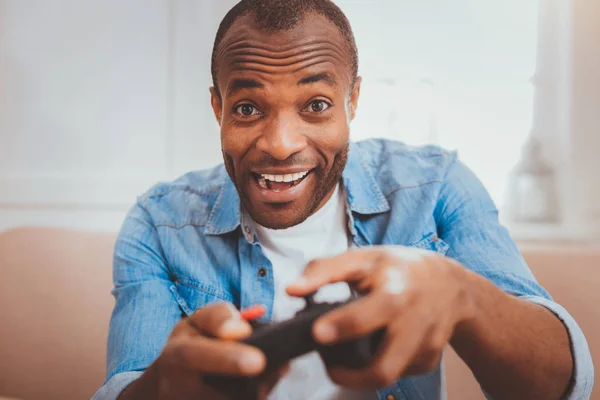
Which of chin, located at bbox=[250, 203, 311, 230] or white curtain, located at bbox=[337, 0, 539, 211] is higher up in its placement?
white curtain, located at bbox=[337, 0, 539, 211]

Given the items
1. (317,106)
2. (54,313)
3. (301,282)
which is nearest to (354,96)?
(317,106)

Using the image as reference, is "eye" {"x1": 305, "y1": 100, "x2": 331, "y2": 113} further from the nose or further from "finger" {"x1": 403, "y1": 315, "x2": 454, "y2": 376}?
"finger" {"x1": 403, "y1": 315, "x2": 454, "y2": 376}

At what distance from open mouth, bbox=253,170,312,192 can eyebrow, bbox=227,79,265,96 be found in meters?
0.10

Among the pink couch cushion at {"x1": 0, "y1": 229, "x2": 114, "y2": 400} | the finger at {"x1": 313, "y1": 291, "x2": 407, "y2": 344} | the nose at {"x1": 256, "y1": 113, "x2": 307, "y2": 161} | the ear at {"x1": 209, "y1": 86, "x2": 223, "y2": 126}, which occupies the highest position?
the ear at {"x1": 209, "y1": 86, "x2": 223, "y2": 126}

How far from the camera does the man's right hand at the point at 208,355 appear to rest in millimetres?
323

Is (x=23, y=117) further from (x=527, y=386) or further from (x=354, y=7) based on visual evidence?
(x=527, y=386)

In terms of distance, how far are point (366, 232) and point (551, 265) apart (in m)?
0.34

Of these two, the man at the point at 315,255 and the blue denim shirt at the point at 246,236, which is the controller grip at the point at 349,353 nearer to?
the man at the point at 315,255

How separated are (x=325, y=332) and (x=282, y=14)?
16.4 inches

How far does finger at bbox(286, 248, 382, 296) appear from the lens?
327mm

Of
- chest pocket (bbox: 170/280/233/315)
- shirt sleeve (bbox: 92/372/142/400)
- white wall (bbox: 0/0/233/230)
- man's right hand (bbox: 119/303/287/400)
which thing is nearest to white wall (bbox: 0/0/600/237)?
white wall (bbox: 0/0/233/230)

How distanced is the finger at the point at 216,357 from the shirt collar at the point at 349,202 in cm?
39

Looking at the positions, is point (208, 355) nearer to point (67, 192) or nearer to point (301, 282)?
point (301, 282)

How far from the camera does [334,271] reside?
337 mm
